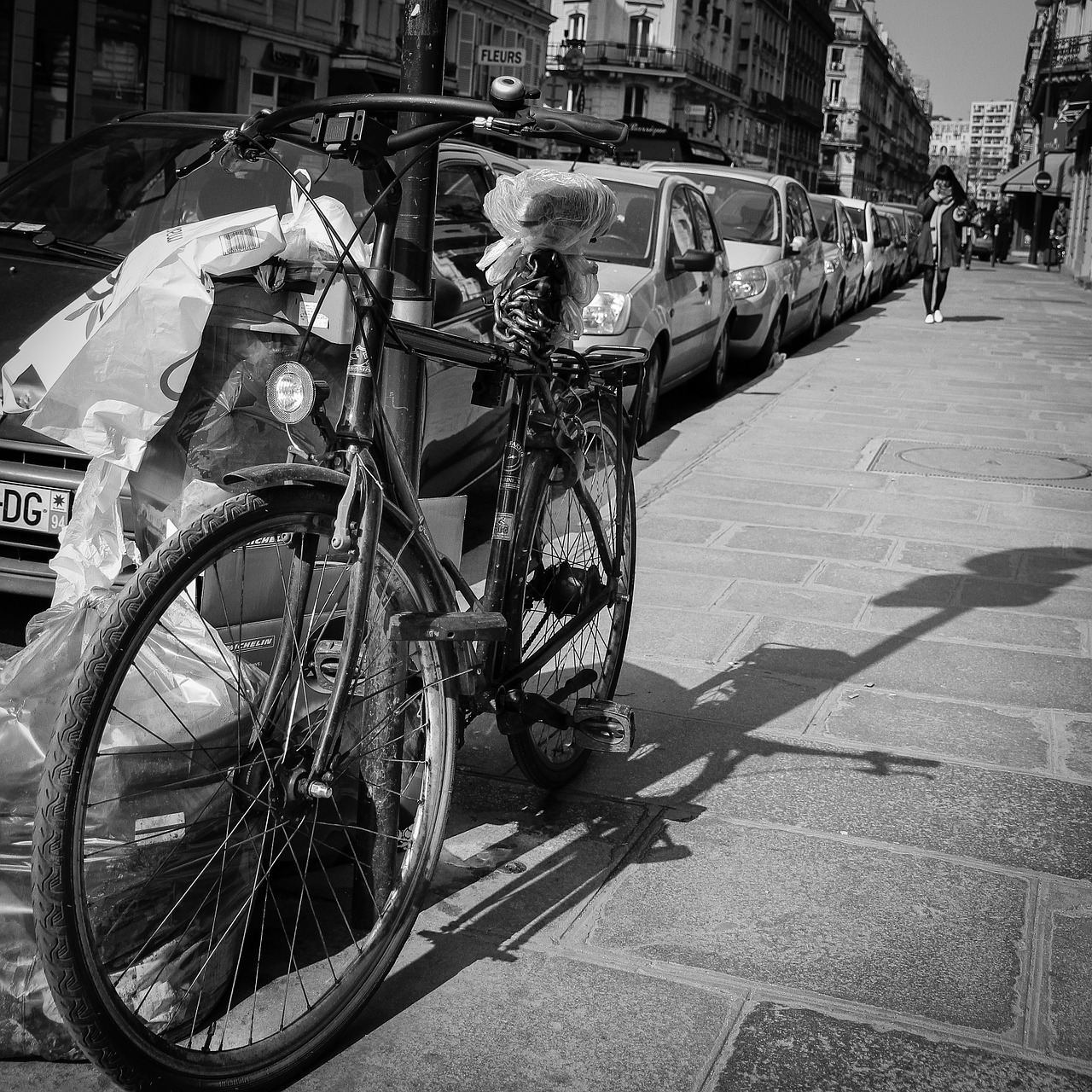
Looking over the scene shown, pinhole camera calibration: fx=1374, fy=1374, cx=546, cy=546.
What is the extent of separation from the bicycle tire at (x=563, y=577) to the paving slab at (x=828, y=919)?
14.3 inches

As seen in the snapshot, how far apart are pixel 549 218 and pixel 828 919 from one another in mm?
1605

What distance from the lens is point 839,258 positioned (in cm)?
1861

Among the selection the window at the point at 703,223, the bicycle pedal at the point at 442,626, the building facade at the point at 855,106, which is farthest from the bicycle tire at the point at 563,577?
the building facade at the point at 855,106

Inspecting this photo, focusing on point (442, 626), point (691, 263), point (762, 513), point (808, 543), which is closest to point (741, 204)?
point (691, 263)

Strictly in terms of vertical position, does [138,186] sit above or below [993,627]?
above

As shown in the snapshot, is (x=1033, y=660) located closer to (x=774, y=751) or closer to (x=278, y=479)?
(x=774, y=751)

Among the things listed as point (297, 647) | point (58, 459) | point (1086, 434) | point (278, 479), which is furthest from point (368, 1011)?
point (1086, 434)

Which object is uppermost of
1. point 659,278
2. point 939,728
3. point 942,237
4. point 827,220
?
point 827,220

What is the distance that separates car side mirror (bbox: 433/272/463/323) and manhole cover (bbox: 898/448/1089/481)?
403 cm

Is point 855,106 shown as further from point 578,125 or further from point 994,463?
point 578,125

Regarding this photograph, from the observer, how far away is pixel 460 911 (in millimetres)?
2865

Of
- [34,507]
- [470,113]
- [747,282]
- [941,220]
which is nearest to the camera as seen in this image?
[470,113]

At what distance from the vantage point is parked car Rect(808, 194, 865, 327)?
18.3 m

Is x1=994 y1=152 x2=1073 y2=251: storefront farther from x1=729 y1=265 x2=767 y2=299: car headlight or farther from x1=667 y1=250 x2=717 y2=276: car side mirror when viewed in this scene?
x1=667 y1=250 x2=717 y2=276: car side mirror
